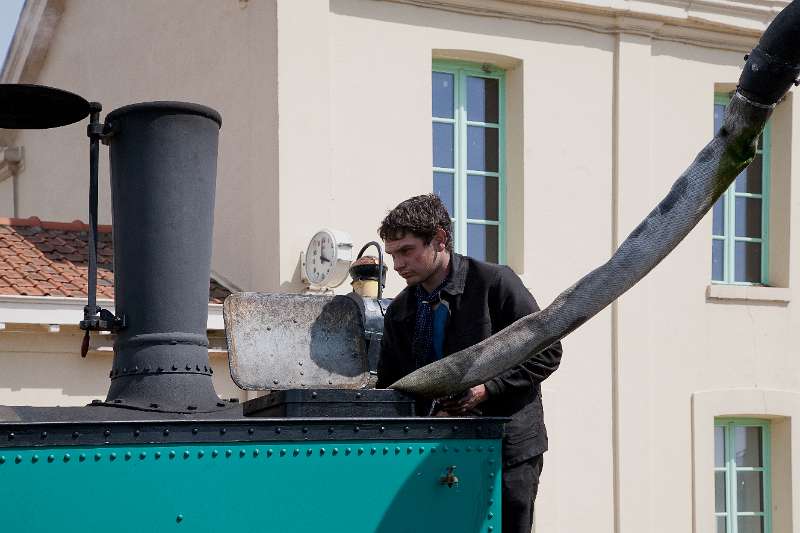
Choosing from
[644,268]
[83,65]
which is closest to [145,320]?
[644,268]

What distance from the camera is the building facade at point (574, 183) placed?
1078 centimetres

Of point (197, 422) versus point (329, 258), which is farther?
point (329, 258)

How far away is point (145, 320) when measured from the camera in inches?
197

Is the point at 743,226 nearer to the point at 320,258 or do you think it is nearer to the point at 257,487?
the point at 320,258

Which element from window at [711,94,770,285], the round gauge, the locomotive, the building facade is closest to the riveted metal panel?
the locomotive

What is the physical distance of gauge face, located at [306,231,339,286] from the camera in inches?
395

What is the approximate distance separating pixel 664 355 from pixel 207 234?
283 inches

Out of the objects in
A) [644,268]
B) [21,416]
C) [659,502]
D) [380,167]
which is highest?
[380,167]

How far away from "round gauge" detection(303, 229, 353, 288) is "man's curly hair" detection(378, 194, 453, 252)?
201 inches

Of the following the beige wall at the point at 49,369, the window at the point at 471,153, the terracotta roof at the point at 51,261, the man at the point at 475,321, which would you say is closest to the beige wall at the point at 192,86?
the terracotta roof at the point at 51,261

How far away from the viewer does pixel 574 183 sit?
38.0ft

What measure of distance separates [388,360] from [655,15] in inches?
294

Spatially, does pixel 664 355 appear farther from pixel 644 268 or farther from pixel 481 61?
pixel 644 268

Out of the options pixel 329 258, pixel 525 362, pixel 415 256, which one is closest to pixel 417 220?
pixel 415 256
